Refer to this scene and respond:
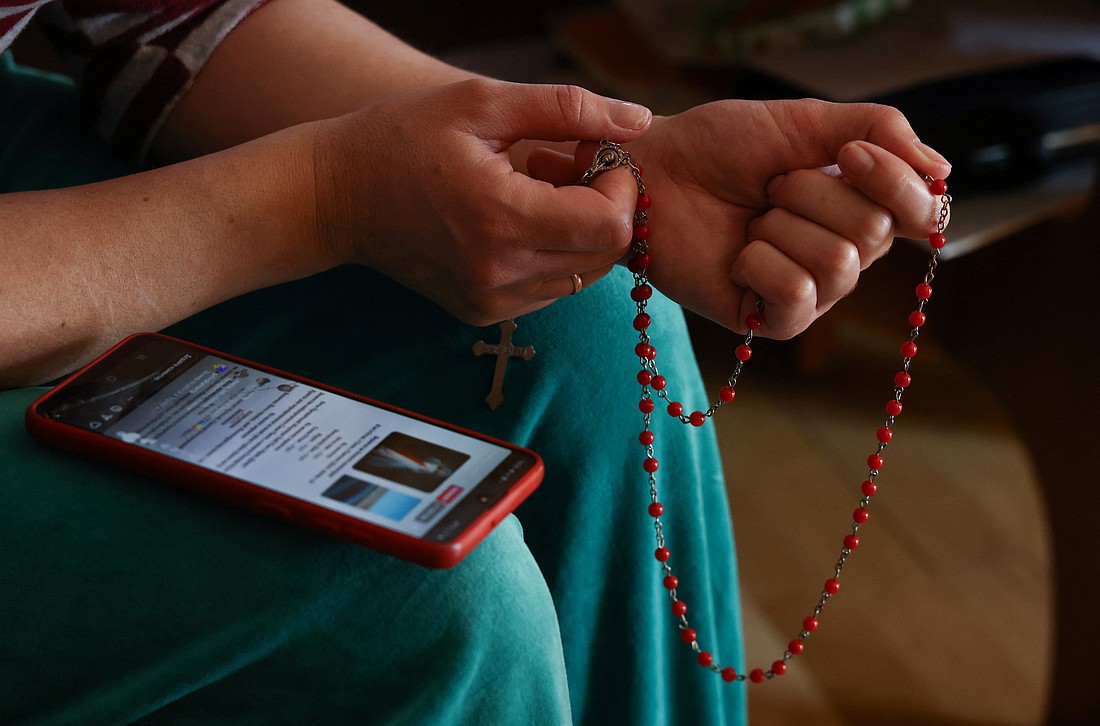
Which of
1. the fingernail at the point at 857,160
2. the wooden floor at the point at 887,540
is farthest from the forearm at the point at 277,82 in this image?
the wooden floor at the point at 887,540

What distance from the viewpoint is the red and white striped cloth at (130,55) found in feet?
2.33

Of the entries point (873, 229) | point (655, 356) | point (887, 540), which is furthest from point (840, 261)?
point (887, 540)

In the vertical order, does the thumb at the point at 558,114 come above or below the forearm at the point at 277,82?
above

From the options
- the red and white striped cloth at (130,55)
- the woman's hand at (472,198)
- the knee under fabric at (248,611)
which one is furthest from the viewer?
the red and white striped cloth at (130,55)

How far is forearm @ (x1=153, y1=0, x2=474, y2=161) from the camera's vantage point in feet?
2.41

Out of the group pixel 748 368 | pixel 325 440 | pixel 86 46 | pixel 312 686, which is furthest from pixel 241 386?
pixel 748 368

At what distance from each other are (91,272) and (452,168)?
0.64 feet

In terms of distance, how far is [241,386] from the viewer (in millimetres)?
594

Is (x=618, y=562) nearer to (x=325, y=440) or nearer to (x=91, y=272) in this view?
(x=325, y=440)

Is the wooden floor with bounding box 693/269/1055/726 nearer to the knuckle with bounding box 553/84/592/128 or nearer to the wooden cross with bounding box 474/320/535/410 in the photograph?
the wooden cross with bounding box 474/320/535/410

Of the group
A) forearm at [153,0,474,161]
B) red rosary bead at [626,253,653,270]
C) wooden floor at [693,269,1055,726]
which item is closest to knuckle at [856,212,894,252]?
red rosary bead at [626,253,653,270]

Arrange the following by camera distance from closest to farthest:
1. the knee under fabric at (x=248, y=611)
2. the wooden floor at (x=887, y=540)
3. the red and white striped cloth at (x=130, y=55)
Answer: the knee under fabric at (x=248, y=611) < the red and white striped cloth at (x=130, y=55) < the wooden floor at (x=887, y=540)

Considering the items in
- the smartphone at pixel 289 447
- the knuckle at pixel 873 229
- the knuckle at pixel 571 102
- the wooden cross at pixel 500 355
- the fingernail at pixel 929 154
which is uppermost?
the fingernail at pixel 929 154

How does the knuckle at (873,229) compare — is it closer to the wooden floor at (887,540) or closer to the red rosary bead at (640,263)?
the red rosary bead at (640,263)
